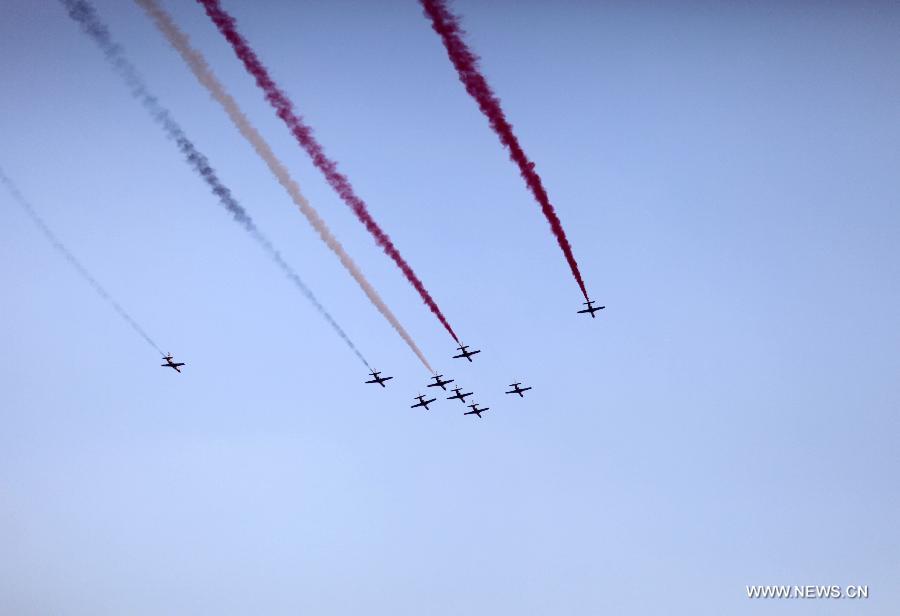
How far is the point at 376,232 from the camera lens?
21.2m

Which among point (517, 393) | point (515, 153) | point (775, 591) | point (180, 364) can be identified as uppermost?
point (517, 393)

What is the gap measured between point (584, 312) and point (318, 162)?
15750 millimetres

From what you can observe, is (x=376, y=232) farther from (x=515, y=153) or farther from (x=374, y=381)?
(x=374, y=381)

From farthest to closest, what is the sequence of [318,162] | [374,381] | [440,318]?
1. [374,381]
2. [440,318]
3. [318,162]

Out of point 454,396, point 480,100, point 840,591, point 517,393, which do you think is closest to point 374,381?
point 454,396

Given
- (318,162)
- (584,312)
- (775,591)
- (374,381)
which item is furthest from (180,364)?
(775,591)

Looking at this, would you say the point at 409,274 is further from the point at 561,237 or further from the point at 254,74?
the point at 254,74

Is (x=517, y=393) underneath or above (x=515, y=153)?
above

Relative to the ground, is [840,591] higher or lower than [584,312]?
lower

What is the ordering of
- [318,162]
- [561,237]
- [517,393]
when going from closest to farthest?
[318,162] → [561,237] → [517,393]

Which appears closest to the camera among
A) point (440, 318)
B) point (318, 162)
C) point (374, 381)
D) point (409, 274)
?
point (318, 162)

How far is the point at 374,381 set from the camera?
34469mm

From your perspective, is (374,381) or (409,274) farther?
(374,381)

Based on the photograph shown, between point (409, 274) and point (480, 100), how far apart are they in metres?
6.64
